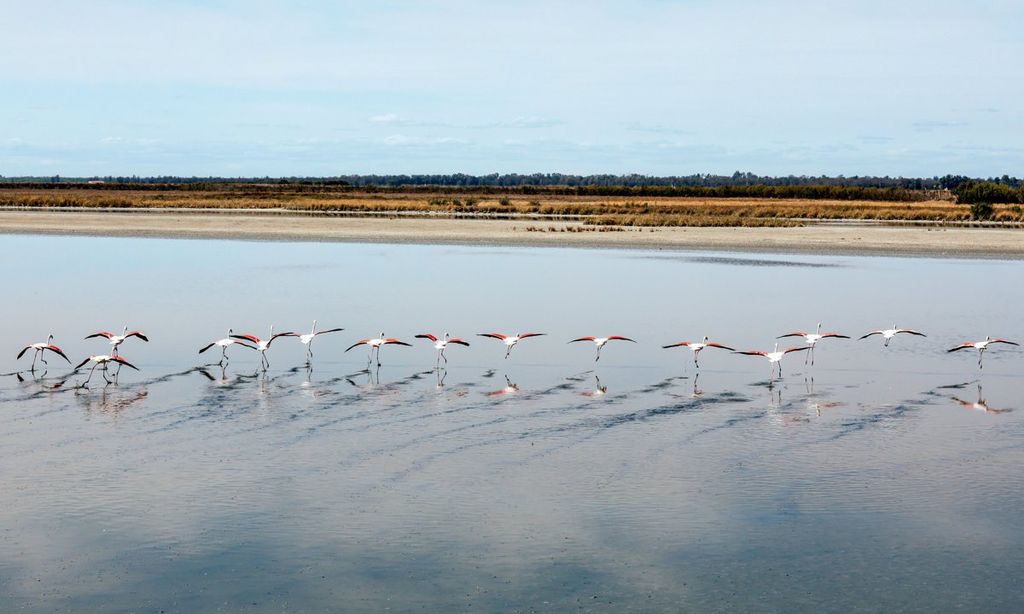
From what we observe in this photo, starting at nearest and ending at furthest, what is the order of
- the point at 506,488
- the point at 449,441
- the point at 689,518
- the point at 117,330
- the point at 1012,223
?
the point at 689,518 < the point at 506,488 < the point at 449,441 < the point at 117,330 < the point at 1012,223

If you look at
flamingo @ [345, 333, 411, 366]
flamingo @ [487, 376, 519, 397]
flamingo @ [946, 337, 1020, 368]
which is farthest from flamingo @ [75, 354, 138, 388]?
flamingo @ [946, 337, 1020, 368]

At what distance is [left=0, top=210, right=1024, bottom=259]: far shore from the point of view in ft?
169

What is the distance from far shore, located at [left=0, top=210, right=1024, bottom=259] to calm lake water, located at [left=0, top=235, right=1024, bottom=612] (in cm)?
2413

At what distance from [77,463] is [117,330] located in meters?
10.7

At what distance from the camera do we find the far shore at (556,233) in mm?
51409

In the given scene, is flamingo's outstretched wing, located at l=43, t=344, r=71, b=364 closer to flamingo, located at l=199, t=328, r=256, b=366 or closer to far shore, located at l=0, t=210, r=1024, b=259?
flamingo, located at l=199, t=328, r=256, b=366

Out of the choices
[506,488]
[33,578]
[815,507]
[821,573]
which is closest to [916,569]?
[821,573]

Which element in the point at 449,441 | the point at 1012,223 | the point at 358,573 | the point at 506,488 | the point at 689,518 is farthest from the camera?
the point at 1012,223

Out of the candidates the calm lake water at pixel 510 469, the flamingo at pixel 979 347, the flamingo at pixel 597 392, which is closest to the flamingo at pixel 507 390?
the calm lake water at pixel 510 469

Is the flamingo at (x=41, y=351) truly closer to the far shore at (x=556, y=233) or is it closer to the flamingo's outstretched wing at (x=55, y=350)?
the flamingo's outstretched wing at (x=55, y=350)

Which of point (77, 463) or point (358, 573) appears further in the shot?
point (77, 463)

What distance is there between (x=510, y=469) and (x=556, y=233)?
147 ft

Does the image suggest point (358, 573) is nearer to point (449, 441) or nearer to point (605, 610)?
point (605, 610)

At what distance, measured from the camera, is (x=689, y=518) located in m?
12.2
